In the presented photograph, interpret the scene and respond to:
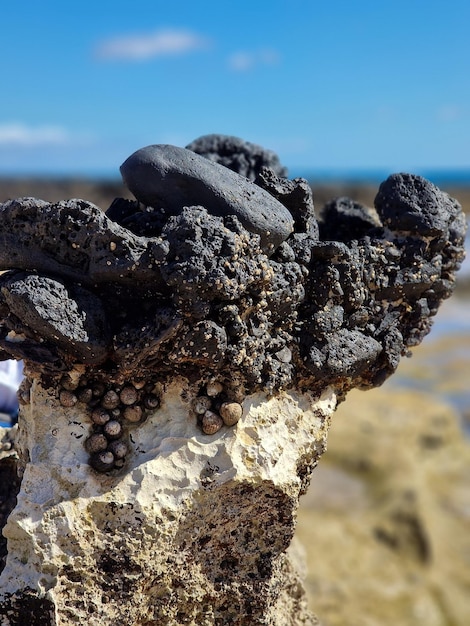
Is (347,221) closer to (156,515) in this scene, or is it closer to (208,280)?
(208,280)

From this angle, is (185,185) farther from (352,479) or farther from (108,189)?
(108,189)

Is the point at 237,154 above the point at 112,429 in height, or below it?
above

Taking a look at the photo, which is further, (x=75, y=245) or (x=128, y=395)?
(x=128, y=395)

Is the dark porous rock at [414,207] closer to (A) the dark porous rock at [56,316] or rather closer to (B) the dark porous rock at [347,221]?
(B) the dark porous rock at [347,221]

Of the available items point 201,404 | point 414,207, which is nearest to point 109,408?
point 201,404

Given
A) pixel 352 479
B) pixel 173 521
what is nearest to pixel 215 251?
pixel 173 521

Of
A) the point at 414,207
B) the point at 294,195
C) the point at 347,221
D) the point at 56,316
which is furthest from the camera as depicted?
the point at 347,221

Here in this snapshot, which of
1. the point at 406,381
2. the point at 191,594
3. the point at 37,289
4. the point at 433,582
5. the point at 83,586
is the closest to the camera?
the point at 37,289
